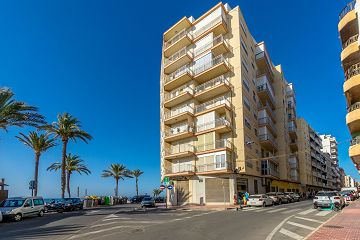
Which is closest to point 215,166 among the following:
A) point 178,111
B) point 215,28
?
point 178,111

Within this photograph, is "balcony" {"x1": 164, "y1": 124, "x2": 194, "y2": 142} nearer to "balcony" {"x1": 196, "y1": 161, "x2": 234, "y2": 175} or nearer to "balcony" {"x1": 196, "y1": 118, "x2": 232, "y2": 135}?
"balcony" {"x1": 196, "y1": 118, "x2": 232, "y2": 135}

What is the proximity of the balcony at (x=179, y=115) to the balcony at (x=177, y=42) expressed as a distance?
1014 cm

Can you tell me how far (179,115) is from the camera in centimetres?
4388

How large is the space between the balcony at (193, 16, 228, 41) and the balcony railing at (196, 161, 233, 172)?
19.4 metres

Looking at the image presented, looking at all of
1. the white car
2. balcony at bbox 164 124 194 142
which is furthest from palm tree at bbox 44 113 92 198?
the white car

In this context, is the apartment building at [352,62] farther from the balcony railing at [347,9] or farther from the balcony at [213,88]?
the balcony at [213,88]

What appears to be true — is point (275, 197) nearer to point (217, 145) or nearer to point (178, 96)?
point (217, 145)

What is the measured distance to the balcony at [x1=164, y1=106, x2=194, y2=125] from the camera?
43378mm

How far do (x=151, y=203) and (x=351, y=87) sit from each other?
2658 centimetres

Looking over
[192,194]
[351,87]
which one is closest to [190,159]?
[192,194]

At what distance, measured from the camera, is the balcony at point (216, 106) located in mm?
40656

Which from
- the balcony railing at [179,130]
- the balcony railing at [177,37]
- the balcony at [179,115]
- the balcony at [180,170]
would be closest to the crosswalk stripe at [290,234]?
the balcony at [180,170]

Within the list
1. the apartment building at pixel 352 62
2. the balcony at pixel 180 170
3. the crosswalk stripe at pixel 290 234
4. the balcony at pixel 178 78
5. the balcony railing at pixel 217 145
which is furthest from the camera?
the balcony at pixel 178 78

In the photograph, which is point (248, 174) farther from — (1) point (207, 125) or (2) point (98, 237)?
(2) point (98, 237)
